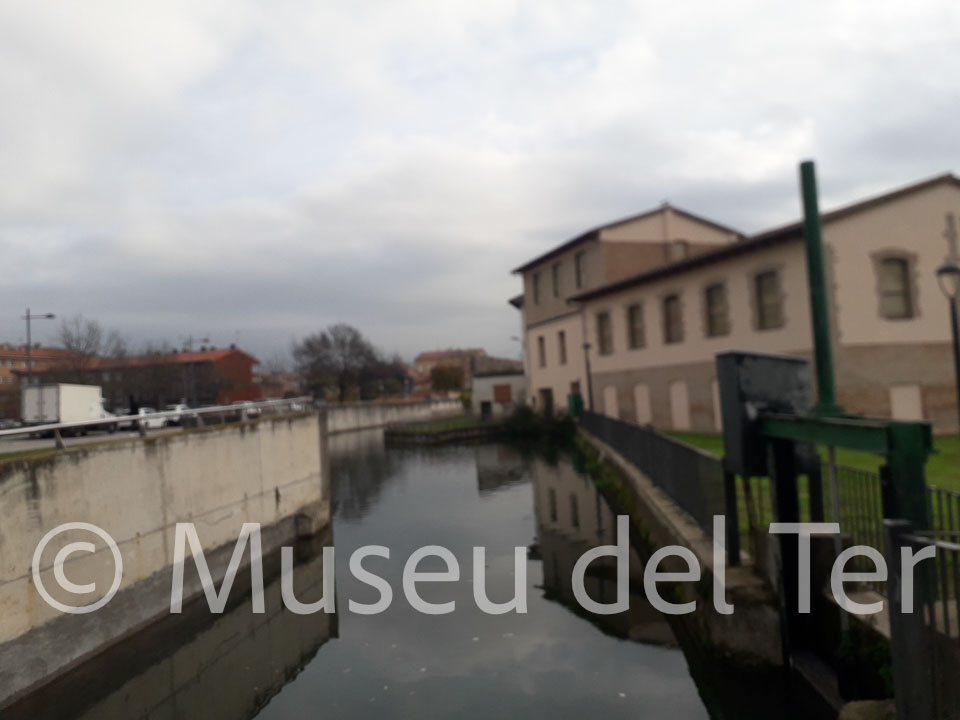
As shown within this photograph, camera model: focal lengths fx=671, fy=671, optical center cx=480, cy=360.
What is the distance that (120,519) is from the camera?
26.3 ft

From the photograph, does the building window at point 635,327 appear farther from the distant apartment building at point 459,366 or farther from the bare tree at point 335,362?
the bare tree at point 335,362

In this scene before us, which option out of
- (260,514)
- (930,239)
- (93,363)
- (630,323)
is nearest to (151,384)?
(93,363)

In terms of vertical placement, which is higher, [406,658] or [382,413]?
[382,413]

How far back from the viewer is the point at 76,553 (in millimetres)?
7195

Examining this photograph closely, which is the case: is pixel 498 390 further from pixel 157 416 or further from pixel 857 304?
pixel 157 416

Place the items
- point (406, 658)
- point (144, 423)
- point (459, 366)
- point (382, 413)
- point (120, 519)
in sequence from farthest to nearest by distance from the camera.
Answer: point (459, 366) < point (382, 413) < point (144, 423) < point (120, 519) < point (406, 658)

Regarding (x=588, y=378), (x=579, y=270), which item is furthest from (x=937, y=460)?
(x=579, y=270)

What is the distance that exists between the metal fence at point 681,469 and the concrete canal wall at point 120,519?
7002 millimetres

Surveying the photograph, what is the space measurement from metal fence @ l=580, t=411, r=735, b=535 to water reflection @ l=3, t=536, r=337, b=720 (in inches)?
200

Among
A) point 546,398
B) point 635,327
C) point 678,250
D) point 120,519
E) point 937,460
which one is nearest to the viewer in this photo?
point 120,519

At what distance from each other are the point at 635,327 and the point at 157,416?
22343mm

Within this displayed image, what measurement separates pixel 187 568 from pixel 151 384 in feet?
133

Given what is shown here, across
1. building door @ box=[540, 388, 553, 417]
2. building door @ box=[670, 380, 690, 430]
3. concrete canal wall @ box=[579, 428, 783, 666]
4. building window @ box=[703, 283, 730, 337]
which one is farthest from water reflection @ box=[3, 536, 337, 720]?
building door @ box=[540, 388, 553, 417]

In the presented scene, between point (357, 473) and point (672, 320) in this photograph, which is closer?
point (357, 473)
